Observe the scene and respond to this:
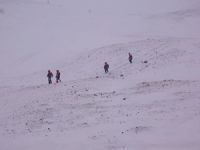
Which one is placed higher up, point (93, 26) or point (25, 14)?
point (25, 14)

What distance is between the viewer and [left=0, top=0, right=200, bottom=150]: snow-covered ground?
906 centimetres

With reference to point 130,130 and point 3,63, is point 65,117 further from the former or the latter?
point 3,63

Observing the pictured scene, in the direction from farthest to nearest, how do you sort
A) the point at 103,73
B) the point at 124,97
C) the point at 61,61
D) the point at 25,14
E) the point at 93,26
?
the point at 25,14 → the point at 93,26 → the point at 61,61 → the point at 103,73 → the point at 124,97

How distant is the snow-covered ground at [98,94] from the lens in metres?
9.06

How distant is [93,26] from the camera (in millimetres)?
46156

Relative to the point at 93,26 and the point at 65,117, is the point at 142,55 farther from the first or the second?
the point at 93,26

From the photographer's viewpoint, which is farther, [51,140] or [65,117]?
[65,117]

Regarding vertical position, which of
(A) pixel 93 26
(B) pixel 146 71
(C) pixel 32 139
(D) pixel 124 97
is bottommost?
(C) pixel 32 139

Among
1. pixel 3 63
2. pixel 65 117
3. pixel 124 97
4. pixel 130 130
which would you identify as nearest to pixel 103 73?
pixel 124 97

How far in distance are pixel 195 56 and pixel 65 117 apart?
15.2 metres

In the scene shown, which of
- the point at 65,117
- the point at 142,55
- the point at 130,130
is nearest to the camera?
the point at 130,130

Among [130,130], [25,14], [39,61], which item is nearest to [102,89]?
[130,130]

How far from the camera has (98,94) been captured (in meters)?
14.6

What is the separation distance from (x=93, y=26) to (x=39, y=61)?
1925 centimetres
